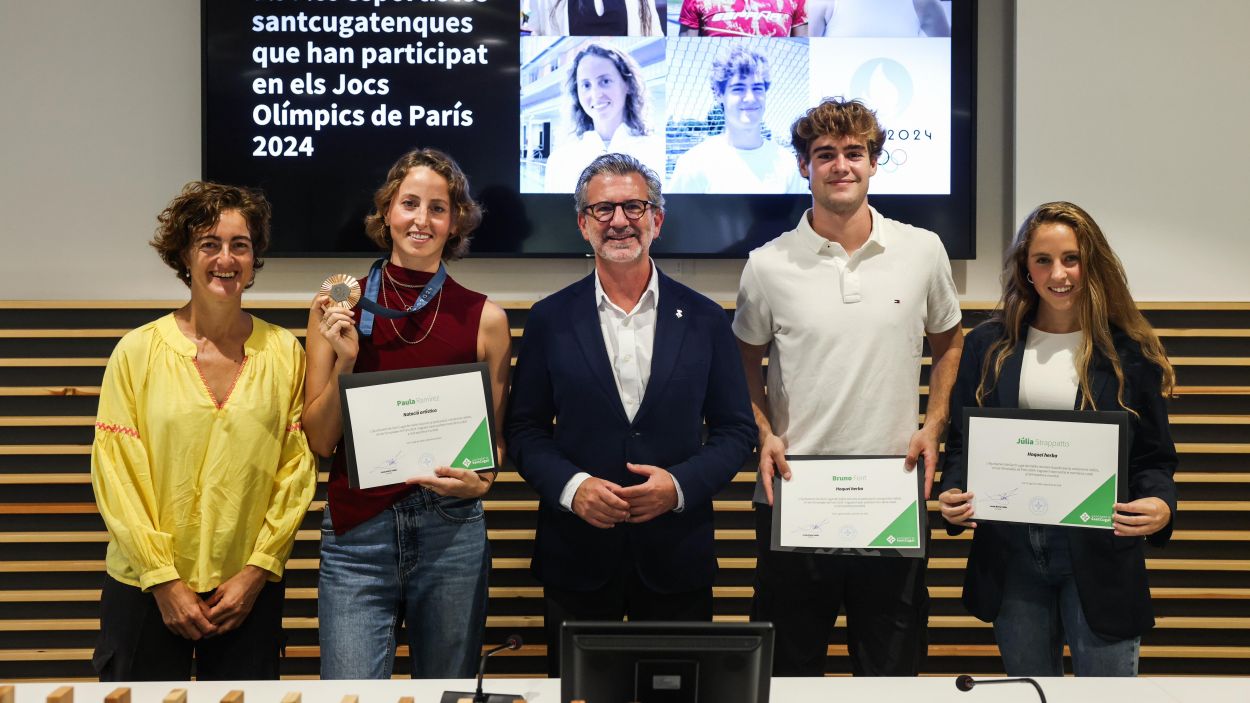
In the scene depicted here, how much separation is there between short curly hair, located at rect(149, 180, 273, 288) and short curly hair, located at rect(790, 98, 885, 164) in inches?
63.1

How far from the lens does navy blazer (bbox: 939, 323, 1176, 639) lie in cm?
250

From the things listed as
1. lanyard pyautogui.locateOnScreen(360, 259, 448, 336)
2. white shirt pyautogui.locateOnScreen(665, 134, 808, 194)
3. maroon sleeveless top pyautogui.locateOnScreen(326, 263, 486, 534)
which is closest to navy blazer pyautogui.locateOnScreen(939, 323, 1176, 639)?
white shirt pyautogui.locateOnScreen(665, 134, 808, 194)

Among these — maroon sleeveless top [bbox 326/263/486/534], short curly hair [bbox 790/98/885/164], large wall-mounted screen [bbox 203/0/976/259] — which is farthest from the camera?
large wall-mounted screen [bbox 203/0/976/259]

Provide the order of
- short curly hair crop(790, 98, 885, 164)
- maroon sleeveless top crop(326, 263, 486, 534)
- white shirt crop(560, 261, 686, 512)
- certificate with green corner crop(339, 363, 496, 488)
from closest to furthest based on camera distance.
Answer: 1. certificate with green corner crop(339, 363, 496, 488)
2. maroon sleeveless top crop(326, 263, 486, 534)
3. white shirt crop(560, 261, 686, 512)
4. short curly hair crop(790, 98, 885, 164)

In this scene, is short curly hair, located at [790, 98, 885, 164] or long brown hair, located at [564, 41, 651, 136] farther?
long brown hair, located at [564, 41, 651, 136]

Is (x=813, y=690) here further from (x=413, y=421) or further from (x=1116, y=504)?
(x=413, y=421)

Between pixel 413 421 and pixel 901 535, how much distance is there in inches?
54.7

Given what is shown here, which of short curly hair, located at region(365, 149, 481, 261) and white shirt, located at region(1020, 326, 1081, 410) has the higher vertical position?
short curly hair, located at region(365, 149, 481, 261)

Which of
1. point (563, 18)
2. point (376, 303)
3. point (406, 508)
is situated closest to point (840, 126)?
point (376, 303)

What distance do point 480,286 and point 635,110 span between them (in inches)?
38.5

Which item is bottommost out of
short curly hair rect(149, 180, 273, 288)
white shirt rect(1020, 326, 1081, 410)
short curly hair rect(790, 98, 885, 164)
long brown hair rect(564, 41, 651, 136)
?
white shirt rect(1020, 326, 1081, 410)

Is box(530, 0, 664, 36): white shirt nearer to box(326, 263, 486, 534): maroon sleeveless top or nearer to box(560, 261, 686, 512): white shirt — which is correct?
box(560, 261, 686, 512): white shirt

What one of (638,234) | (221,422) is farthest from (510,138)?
(221,422)

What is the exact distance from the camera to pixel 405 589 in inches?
101
